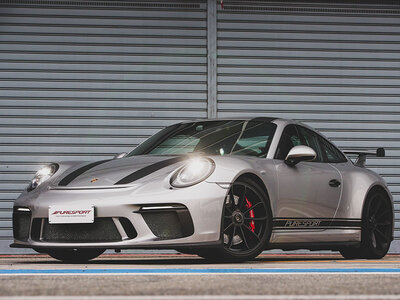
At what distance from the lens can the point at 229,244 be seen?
19.8ft

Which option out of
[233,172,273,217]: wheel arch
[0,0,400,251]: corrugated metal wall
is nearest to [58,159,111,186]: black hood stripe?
[233,172,273,217]: wheel arch

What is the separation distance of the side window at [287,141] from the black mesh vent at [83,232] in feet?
5.40

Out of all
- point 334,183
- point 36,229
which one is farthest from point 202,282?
point 334,183

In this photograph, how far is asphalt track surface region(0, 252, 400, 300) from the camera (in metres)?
3.80

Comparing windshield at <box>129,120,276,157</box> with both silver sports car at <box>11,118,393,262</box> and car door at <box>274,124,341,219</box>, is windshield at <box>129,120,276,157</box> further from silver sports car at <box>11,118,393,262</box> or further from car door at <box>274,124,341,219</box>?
car door at <box>274,124,341,219</box>

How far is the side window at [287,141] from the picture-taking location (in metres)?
6.96

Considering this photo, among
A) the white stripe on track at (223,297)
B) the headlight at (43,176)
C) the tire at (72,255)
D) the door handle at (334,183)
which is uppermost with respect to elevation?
the headlight at (43,176)

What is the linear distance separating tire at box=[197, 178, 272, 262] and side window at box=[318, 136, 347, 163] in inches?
60.3

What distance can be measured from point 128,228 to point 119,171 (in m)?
0.58

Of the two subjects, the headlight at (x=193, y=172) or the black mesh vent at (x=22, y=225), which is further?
the black mesh vent at (x=22, y=225)

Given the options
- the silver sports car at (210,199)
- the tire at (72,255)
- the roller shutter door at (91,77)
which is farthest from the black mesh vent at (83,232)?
the roller shutter door at (91,77)

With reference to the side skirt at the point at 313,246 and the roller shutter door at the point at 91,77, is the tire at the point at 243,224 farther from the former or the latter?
→ the roller shutter door at the point at 91,77

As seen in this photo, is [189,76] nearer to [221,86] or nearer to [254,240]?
[221,86]

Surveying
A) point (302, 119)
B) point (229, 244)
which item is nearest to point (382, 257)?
point (229, 244)
